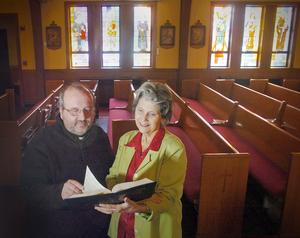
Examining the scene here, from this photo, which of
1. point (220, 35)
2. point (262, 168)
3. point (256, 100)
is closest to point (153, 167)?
point (262, 168)

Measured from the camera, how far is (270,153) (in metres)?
4.22

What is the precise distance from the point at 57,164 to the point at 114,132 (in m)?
2.36

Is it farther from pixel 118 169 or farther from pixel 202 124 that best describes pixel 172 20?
pixel 118 169

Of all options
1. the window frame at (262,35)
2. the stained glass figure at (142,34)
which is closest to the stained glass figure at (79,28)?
the stained glass figure at (142,34)

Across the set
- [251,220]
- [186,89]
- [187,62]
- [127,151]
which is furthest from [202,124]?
[187,62]

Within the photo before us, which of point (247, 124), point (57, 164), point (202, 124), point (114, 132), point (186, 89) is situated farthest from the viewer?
point (186, 89)

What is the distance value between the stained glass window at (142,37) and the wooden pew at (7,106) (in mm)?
4554

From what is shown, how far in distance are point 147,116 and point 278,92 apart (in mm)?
6667

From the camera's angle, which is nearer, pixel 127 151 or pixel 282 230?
pixel 127 151

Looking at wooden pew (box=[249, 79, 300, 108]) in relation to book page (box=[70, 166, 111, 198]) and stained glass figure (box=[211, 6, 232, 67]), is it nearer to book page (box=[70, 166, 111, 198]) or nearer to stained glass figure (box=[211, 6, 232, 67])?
stained glass figure (box=[211, 6, 232, 67])

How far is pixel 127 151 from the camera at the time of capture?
1648 millimetres

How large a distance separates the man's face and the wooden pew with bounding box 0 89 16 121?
404 centimetres

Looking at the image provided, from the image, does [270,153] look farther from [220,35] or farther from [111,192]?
[220,35]

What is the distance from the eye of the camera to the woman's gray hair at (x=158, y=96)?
1.59 meters
